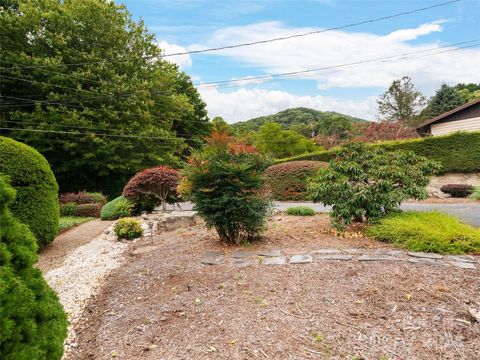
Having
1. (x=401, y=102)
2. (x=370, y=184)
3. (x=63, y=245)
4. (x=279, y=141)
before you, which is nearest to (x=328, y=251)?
(x=370, y=184)

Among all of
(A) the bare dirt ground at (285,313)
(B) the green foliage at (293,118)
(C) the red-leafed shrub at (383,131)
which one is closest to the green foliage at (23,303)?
(A) the bare dirt ground at (285,313)

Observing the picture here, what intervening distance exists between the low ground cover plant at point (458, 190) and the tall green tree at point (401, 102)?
13.2 m

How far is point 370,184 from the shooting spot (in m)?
5.35

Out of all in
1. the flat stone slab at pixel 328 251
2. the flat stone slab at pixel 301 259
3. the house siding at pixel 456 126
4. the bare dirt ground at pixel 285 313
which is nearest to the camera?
the bare dirt ground at pixel 285 313

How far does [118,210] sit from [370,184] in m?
7.86

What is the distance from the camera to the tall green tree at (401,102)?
2383 centimetres

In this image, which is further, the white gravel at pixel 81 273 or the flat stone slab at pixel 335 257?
the flat stone slab at pixel 335 257

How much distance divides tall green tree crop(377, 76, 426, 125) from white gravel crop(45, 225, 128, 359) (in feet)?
77.9

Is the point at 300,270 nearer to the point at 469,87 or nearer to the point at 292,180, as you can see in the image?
the point at 292,180

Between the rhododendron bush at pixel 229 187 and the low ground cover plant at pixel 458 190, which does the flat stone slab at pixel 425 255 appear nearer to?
the rhododendron bush at pixel 229 187

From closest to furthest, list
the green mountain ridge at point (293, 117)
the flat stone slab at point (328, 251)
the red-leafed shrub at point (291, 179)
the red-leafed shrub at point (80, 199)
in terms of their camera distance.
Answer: the flat stone slab at point (328, 251), the red-leafed shrub at point (291, 179), the red-leafed shrub at point (80, 199), the green mountain ridge at point (293, 117)

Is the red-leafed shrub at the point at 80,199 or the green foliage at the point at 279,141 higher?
the green foliage at the point at 279,141

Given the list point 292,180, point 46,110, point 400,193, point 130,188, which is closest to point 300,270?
point 400,193

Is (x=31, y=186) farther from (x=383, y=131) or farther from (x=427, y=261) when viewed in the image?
(x=383, y=131)
